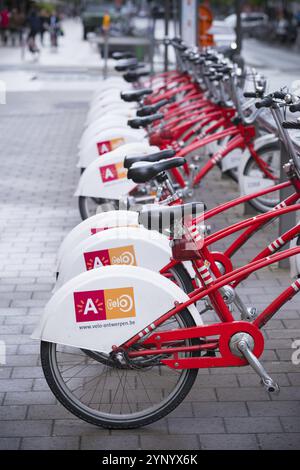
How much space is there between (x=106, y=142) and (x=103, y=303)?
12.8 ft

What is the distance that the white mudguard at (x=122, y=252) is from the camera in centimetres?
503

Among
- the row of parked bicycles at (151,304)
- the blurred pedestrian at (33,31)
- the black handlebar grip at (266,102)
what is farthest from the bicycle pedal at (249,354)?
the blurred pedestrian at (33,31)

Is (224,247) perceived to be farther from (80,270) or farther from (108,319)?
(108,319)

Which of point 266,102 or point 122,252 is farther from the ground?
point 266,102

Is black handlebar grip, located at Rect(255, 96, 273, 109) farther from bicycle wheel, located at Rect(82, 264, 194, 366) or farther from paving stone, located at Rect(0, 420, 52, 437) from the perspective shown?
paving stone, located at Rect(0, 420, 52, 437)

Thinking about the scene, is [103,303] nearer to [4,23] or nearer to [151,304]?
[151,304]

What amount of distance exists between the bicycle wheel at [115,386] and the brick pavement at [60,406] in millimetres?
84

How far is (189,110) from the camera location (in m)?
9.81

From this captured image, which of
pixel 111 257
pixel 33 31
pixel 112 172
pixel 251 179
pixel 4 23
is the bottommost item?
pixel 4 23

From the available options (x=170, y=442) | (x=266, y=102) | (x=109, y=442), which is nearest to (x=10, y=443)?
(x=109, y=442)

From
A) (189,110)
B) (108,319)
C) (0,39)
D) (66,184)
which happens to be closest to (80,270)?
(108,319)

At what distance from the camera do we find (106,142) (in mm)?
8102

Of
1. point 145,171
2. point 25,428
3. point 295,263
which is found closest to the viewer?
point 25,428
